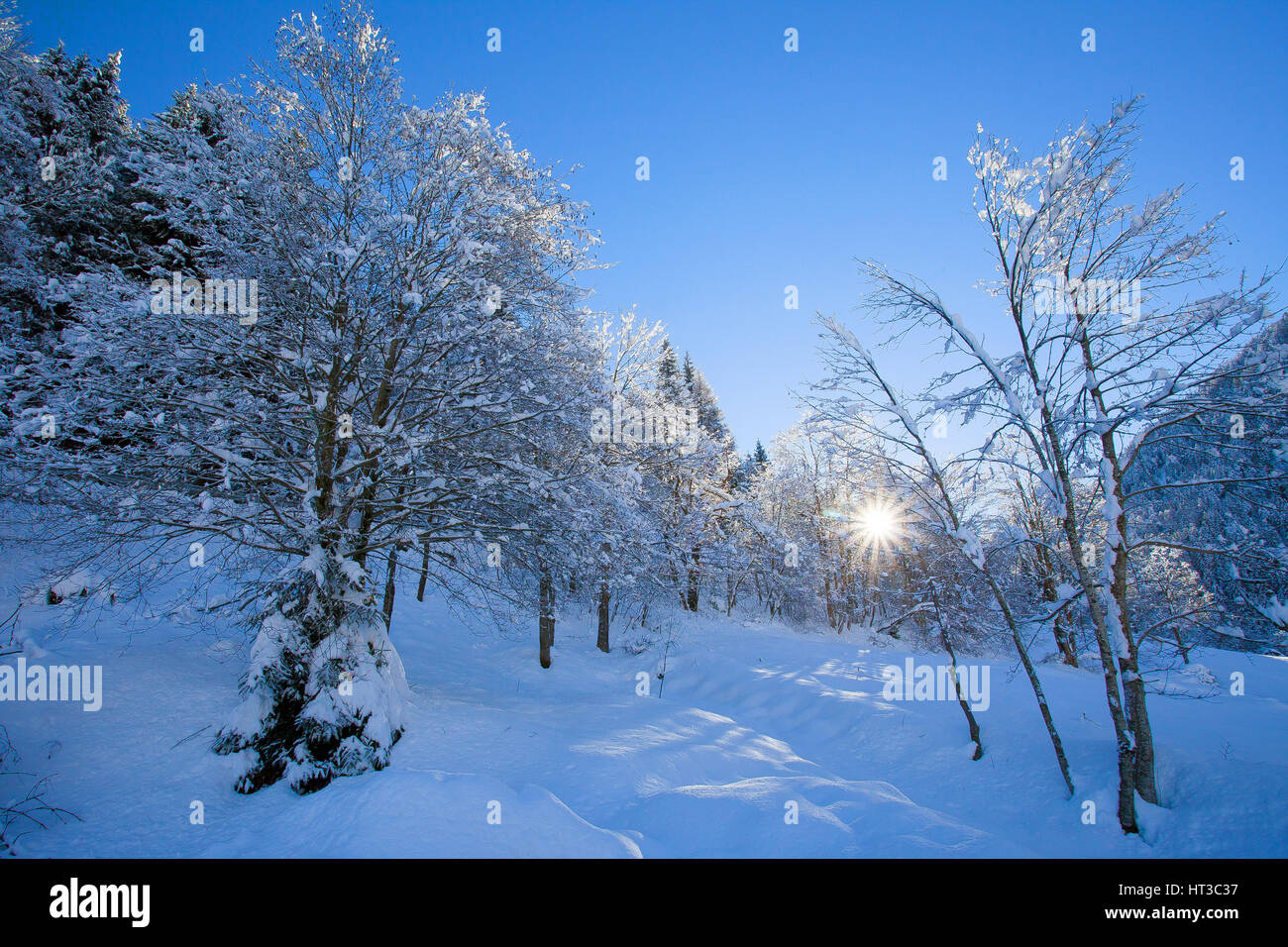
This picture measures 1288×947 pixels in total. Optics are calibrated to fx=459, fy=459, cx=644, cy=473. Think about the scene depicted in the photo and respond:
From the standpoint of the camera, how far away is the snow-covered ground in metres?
4.27

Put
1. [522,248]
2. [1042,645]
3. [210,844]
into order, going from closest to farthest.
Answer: [210,844], [522,248], [1042,645]

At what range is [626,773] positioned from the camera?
6551 mm

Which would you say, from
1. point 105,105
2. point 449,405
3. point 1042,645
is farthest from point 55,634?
point 1042,645

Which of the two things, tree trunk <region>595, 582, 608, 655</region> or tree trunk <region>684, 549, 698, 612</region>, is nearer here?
tree trunk <region>595, 582, 608, 655</region>

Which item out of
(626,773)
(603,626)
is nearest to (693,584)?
(603,626)

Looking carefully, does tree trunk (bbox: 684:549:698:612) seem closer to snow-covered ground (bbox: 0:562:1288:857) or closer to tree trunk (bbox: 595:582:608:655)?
tree trunk (bbox: 595:582:608:655)

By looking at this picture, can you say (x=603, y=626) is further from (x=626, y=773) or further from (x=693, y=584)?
(x=626, y=773)

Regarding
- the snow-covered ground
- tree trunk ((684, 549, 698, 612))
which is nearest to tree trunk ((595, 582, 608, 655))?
tree trunk ((684, 549, 698, 612))

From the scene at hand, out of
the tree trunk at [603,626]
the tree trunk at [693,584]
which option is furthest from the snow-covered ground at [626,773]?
the tree trunk at [693,584]

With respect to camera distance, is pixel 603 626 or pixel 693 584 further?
pixel 693 584

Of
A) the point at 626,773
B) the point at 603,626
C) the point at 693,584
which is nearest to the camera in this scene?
the point at 626,773

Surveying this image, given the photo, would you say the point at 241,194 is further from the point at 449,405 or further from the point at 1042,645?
the point at 1042,645

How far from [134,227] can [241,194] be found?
35.7ft

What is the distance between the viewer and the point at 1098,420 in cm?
630
